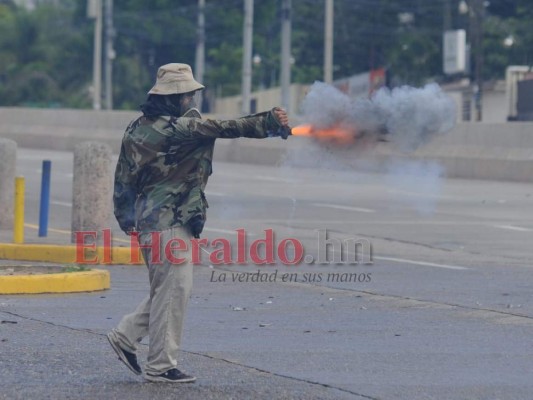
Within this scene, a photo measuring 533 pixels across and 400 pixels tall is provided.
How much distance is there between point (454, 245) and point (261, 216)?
4.08 metres

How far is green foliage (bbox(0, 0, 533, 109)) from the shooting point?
2719 inches

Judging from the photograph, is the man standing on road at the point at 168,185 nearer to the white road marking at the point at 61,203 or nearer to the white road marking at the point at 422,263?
the white road marking at the point at 422,263

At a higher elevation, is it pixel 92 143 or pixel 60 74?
pixel 60 74

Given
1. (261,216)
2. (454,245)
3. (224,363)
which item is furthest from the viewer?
(261,216)

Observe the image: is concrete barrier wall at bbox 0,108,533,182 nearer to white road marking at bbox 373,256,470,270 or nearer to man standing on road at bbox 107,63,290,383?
white road marking at bbox 373,256,470,270

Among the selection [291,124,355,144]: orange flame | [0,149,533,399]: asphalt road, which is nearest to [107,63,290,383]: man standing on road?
[0,149,533,399]: asphalt road

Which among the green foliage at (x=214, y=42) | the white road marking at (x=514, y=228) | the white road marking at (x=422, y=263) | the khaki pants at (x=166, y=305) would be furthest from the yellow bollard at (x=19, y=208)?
the green foliage at (x=214, y=42)

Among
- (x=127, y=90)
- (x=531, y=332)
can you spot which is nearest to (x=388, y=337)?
(x=531, y=332)

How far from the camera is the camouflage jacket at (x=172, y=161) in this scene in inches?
301

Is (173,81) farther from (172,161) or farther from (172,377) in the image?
(172,377)

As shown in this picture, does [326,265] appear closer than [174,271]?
No

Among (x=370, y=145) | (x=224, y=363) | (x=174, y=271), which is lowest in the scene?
(x=224, y=363)

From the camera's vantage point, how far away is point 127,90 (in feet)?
261

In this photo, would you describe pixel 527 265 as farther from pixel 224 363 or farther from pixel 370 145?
pixel 224 363
